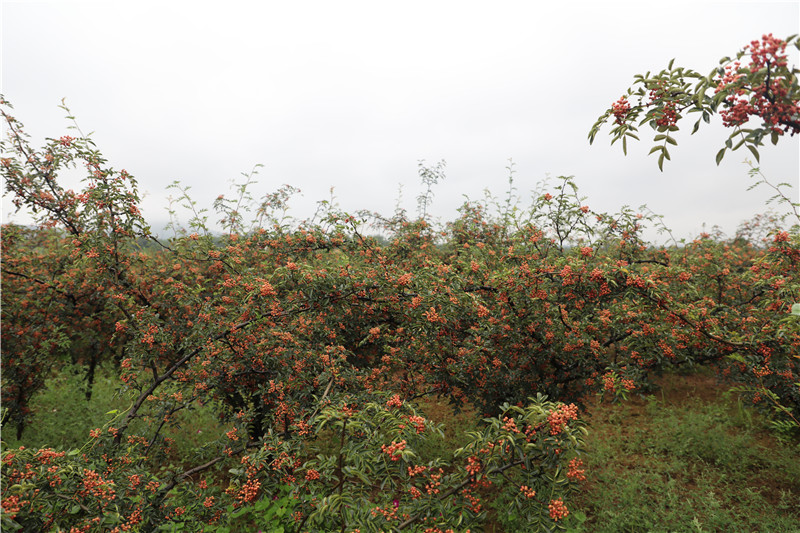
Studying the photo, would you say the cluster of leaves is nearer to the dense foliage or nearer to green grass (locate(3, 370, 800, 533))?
the dense foliage

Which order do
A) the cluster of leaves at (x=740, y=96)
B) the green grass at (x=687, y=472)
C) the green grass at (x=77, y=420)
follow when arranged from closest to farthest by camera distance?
the cluster of leaves at (x=740, y=96) → the green grass at (x=687, y=472) → the green grass at (x=77, y=420)

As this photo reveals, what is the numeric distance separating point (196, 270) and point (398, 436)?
494 cm

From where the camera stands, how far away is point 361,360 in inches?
178

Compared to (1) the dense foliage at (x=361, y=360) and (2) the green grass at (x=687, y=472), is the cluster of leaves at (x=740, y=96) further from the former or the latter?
(2) the green grass at (x=687, y=472)

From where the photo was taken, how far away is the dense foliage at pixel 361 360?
1915mm

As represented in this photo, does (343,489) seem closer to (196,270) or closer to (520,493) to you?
(520,493)

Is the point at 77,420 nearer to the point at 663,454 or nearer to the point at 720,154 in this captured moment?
the point at 720,154

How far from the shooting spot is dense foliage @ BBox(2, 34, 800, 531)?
1.92 meters

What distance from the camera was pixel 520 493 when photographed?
6.14ft

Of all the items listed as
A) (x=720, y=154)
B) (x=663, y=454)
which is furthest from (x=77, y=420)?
(x=663, y=454)

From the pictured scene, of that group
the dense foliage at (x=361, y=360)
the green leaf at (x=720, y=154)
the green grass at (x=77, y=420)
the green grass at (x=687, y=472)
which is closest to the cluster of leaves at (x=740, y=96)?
the green leaf at (x=720, y=154)

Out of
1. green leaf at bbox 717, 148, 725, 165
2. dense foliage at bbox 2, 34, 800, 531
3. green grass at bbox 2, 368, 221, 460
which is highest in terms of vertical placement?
green leaf at bbox 717, 148, 725, 165

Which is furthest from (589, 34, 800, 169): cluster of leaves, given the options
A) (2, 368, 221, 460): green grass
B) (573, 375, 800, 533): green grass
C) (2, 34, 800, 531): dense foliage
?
(2, 368, 221, 460): green grass

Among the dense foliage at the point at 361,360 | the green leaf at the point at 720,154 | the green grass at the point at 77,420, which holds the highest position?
the green leaf at the point at 720,154
